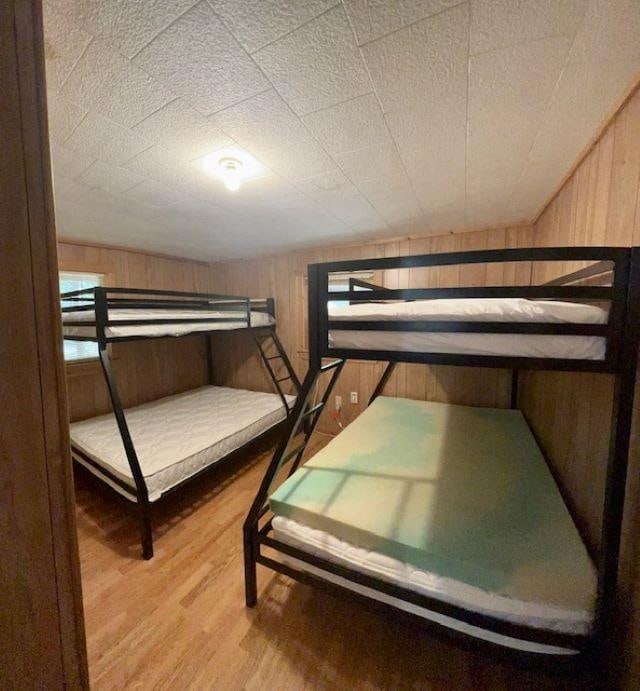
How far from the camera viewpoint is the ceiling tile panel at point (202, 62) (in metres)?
0.73

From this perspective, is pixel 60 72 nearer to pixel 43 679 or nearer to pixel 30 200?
pixel 30 200

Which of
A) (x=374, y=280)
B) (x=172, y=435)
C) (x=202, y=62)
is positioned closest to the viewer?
(x=202, y=62)

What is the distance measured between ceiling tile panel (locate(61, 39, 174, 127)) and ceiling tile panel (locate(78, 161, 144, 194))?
1.52 ft

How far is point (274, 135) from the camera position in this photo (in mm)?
1178

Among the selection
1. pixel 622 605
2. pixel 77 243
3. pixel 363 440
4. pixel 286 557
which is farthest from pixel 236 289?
pixel 622 605

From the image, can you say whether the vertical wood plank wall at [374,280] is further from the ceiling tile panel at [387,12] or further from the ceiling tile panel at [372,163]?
the ceiling tile panel at [387,12]

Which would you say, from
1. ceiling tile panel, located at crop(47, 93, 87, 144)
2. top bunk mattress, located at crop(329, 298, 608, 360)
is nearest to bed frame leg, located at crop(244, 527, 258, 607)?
top bunk mattress, located at crop(329, 298, 608, 360)

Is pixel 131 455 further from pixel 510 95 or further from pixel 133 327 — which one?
pixel 510 95

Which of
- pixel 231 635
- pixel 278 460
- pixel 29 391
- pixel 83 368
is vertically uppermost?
pixel 29 391

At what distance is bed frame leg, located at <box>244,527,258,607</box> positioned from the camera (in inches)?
50.0

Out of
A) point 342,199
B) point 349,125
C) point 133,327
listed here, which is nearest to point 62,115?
point 349,125

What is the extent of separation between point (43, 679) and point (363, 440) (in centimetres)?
154

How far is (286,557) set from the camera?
4.04 feet

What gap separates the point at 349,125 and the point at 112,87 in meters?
0.85
